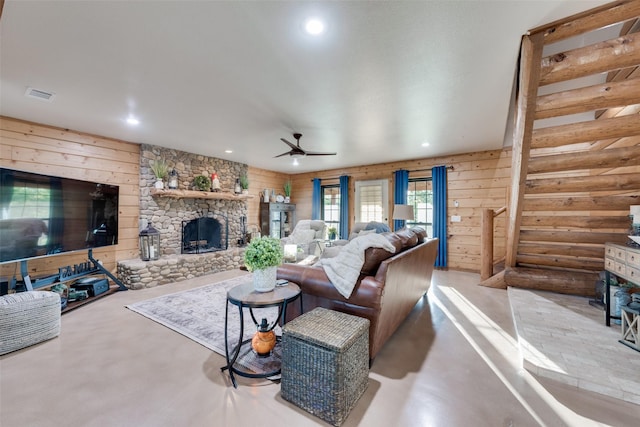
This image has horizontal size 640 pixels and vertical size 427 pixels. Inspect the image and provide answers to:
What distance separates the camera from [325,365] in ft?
5.22

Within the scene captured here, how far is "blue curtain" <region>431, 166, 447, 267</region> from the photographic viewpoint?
18.8ft

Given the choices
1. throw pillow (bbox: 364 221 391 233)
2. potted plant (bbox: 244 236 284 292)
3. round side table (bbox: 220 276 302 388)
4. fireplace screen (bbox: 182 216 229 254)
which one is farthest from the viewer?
fireplace screen (bbox: 182 216 229 254)

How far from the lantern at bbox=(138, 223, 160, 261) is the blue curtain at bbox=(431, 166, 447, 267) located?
18.8ft

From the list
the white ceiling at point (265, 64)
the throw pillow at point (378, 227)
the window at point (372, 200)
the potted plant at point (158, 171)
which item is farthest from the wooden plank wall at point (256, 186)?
the throw pillow at point (378, 227)

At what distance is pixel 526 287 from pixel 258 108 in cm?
474

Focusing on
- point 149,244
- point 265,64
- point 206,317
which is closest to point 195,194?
point 149,244

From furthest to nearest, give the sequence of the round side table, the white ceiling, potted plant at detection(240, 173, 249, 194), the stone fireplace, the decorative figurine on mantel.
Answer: potted plant at detection(240, 173, 249, 194)
the decorative figurine on mantel
the stone fireplace
the round side table
the white ceiling

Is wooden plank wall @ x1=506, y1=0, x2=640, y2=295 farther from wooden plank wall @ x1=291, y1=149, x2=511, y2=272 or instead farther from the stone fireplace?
the stone fireplace

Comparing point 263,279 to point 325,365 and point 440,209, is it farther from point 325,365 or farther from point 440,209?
point 440,209

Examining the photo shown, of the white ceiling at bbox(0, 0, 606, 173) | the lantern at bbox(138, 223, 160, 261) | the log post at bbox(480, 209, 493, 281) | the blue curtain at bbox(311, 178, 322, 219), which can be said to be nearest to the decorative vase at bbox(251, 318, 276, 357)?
the white ceiling at bbox(0, 0, 606, 173)

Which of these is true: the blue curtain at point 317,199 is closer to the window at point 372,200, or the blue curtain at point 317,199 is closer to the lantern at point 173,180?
the window at point 372,200

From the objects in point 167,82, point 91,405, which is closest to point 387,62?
point 167,82

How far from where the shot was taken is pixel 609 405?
1.72m

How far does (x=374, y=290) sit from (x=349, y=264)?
287 millimetres
